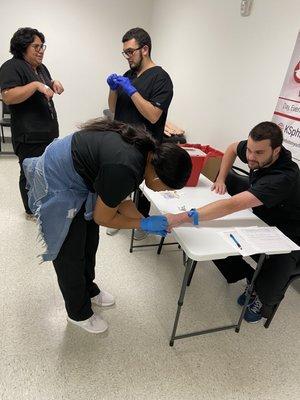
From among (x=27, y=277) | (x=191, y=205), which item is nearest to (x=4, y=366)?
(x=27, y=277)

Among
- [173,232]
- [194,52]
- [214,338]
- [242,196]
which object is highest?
[194,52]

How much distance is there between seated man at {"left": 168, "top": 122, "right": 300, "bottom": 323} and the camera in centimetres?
152

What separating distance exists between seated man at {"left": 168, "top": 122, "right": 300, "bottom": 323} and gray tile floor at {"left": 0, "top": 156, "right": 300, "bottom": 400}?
0.72 ft

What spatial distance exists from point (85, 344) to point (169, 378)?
457mm

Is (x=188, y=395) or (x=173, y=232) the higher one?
(x=173, y=232)

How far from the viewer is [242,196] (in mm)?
1524

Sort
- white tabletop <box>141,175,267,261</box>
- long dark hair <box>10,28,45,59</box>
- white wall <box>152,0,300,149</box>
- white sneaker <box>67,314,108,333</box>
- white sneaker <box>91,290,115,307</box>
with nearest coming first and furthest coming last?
white tabletop <box>141,175,267,261</box>, white sneaker <box>67,314,108,333</box>, white sneaker <box>91,290,115,307</box>, long dark hair <box>10,28,45,59</box>, white wall <box>152,0,300,149</box>

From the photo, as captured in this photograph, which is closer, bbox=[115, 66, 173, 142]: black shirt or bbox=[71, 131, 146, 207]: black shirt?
bbox=[71, 131, 146, 207]: black shirt

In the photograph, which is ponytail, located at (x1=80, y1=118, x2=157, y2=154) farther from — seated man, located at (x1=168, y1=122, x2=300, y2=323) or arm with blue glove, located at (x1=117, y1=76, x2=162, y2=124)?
arm with blue glove, located at (x1=117, y1=76, x2=162, y2=124)

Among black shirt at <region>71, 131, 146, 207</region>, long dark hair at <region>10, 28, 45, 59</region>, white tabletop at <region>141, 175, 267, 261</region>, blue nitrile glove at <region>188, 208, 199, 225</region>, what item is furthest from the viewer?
long dark hair at <region>10, 28, 45, 59</region>

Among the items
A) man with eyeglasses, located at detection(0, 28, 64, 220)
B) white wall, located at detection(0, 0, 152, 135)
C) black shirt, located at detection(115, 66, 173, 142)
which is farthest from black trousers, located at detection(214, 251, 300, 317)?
white wall, located at detection(0, 0, 152, 135)

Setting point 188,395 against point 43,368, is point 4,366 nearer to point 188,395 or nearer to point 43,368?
point 43,368

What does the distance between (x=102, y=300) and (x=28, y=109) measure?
144 cm

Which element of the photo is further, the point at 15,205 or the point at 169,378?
the point at 15,205
